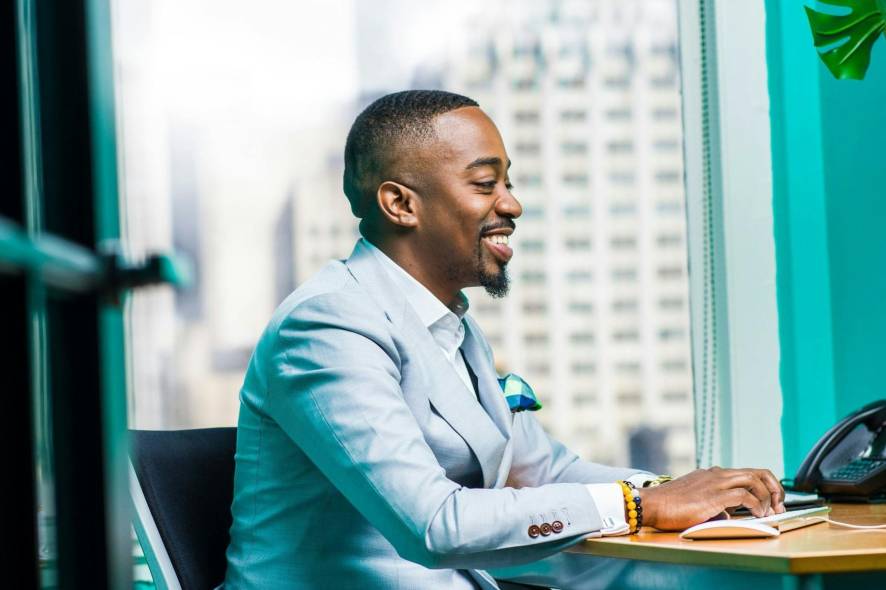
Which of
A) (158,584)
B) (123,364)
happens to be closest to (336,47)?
(158,584)

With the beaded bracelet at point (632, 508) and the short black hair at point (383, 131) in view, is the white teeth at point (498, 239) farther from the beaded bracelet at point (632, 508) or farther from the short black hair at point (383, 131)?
the beaded bracelet at point (632, 508)

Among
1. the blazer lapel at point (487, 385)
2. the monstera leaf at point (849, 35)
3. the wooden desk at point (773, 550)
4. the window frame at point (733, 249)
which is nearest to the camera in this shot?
the wooden desk at point (773, 550)

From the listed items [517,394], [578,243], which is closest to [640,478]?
[517,394]

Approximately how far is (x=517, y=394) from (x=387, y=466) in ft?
1.76

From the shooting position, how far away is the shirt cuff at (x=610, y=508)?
1469 millimetres

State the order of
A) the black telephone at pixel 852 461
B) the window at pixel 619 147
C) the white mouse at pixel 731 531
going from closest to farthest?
the white mouse at pixel 731 531 < the black telephone at pixel 852 461 < the window at pixel 619 147

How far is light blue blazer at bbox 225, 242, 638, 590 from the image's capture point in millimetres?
1391

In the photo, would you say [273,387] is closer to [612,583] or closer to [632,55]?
[612,583]

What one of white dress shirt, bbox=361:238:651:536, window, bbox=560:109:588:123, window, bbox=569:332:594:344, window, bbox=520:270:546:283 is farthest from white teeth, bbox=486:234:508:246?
window, bbox=569:332:594:344

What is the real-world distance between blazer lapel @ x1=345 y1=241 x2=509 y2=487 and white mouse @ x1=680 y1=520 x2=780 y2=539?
0.37m

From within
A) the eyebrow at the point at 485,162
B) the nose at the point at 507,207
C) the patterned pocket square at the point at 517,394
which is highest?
the eyebrow at the point at 485,162

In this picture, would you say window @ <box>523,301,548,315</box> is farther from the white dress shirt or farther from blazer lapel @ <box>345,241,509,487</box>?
blazer lapel @ <box>345,241,509,487</box>

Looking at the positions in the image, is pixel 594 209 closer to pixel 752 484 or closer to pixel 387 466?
pixel 752 484

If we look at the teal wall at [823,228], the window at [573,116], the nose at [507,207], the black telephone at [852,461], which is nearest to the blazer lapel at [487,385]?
the nose at [507,207]
